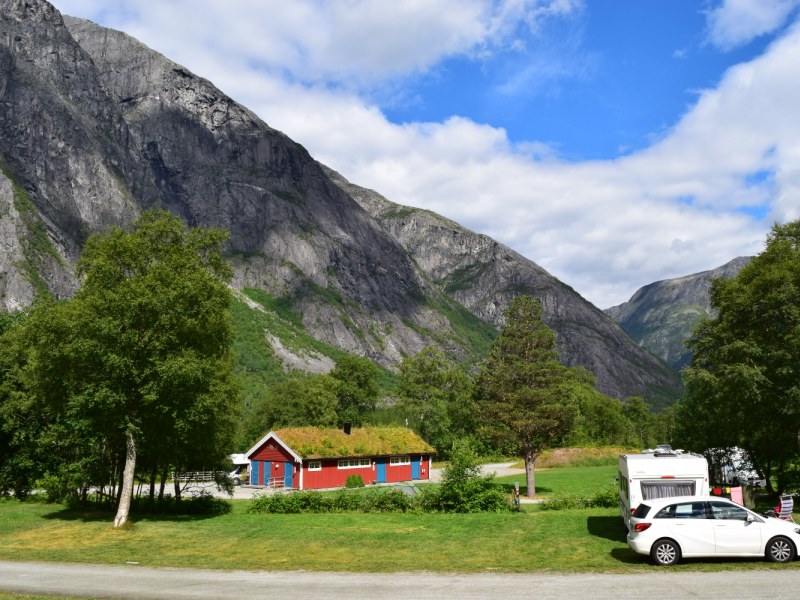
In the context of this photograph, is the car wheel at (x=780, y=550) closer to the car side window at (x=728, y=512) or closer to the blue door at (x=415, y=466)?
the car side window at (x=728, y=512)

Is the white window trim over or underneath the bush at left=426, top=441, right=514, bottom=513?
underneath

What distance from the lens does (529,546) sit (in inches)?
720

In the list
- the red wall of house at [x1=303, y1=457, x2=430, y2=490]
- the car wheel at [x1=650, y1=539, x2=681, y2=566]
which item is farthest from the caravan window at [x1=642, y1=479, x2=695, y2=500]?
the red wall of house at [x1=303, y1=457, x2=430, y2=490]

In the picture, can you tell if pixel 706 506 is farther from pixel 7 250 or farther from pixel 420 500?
pixel 7 250

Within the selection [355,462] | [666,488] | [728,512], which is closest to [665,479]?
[666,488]

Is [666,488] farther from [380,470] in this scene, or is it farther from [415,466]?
[415,466]

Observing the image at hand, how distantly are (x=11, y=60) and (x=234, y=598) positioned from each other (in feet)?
773

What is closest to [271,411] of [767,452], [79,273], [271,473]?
[271,473]

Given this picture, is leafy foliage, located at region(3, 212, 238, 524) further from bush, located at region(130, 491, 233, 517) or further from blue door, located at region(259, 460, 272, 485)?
blue door, located at region(259, 460, 272, 485)

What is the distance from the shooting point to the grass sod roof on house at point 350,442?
175 ft

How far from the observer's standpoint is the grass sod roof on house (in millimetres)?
53219

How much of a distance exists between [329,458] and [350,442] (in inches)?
149

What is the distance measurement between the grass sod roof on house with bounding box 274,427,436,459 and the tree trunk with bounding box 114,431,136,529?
1064 inches

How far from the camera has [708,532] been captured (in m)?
15.3
